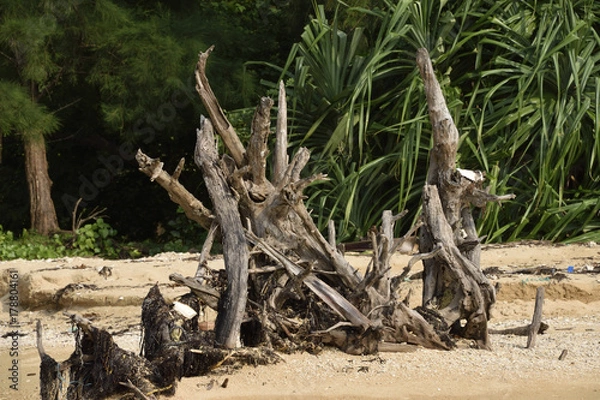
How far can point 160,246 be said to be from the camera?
11.3 metres

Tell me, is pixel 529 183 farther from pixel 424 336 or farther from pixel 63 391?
pixel 63 391

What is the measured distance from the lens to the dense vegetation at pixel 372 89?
370 inches

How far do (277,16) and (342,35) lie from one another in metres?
2.69

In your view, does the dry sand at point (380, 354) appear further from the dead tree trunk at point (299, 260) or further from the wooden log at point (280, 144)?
the wooden log at point (280, 144)

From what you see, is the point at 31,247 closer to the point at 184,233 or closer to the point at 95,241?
the point at 95,241

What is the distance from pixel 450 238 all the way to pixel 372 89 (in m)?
4.73

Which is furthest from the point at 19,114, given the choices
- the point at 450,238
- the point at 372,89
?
the point at 450,238

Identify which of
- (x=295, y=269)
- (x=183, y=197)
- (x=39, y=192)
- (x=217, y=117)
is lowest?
(x=39, y=192)

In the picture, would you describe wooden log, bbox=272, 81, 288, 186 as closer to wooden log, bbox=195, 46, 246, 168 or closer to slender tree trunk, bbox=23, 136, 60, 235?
wooden log, bbox=195, 46, 246, 168

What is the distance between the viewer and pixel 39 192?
11078mm

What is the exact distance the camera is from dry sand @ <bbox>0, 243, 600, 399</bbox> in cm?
508

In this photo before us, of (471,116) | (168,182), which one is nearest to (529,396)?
(168,182)

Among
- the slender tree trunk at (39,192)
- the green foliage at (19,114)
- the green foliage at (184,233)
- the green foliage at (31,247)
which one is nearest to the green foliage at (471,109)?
the green foliage at (184,233)

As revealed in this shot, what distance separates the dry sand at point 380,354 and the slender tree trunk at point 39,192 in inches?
67.9
